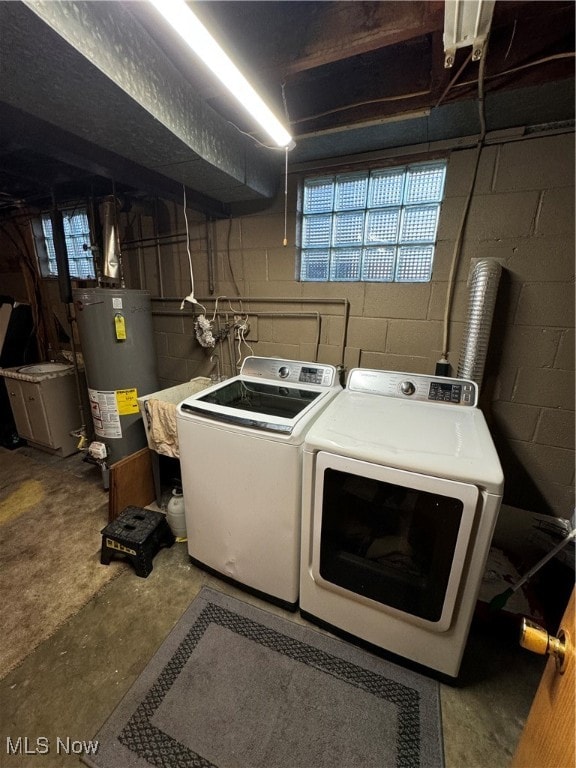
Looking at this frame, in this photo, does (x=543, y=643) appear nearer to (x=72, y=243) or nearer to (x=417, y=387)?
(x=417, y=387)

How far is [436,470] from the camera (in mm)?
961

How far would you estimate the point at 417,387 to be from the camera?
5.13 ft

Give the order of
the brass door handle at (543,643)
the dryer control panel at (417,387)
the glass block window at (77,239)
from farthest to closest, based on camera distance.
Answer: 1. the glass block window at (77,239)
2. the dryer control panel at (417,387)
3. the brass door handle at (543,643)

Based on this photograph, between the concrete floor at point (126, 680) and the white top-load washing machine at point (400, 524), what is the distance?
0.56 feet

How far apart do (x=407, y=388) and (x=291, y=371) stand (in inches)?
27.4

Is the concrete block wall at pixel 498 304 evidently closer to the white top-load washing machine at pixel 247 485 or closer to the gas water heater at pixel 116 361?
the white top-load washing machine at pixel 247 485

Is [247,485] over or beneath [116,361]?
beneath

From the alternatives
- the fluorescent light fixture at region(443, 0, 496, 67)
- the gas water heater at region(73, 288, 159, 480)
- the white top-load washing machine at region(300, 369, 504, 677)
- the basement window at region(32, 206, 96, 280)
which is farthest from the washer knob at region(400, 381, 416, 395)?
the basement window at region(32, 206, 96, 280)

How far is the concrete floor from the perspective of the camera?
41.1 inches

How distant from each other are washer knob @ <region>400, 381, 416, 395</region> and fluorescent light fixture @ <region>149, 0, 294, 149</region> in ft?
4.27

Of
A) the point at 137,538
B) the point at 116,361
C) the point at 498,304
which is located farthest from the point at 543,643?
the point at 116,361

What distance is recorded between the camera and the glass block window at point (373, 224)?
5.71ft

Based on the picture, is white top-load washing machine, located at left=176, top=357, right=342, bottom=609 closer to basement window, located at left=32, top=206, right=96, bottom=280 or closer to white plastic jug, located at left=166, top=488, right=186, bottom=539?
white plastic jug, located at left=166, top=488, right=186, bottom=539

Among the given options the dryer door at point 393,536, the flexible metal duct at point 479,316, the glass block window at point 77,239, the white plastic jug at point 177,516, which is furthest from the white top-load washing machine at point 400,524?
the glass block window at point 77,239
